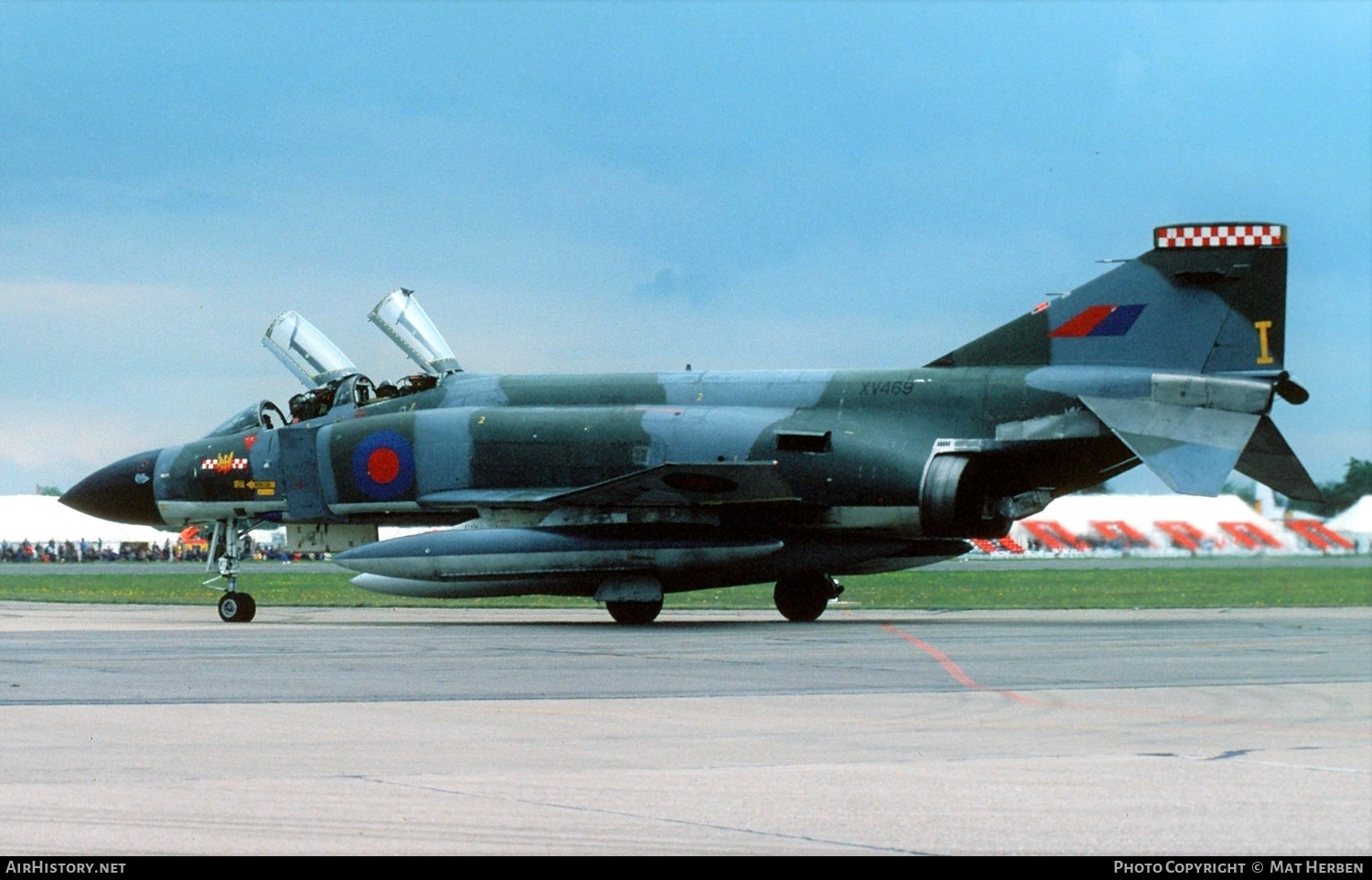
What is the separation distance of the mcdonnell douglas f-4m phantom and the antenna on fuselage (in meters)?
0.51

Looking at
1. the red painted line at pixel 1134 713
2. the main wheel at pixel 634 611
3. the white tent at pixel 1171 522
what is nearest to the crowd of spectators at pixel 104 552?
the white tent at pixel 1171 522

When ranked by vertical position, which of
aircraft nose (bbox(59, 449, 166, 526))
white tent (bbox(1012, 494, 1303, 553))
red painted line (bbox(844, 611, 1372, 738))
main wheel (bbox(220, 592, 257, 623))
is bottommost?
white tent (bbox(1012, 494, 1303, 553))

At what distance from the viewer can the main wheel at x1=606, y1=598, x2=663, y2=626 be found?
86.0 feet

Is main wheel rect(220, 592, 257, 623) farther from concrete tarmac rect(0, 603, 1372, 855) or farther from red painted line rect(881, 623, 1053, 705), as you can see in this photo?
red painted line rect(881, 623, 1053, 705)

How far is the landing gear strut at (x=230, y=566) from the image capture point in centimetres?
2800

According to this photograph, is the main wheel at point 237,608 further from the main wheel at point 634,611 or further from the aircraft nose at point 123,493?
the main wheel at point 634,611

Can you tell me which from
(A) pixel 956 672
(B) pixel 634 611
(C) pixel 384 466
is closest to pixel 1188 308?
(B) pixel 634 611

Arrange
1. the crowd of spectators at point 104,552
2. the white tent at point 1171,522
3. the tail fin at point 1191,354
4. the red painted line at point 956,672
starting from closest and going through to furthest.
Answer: the red painted line at point 956,672, the tail fin at point 1191,354, the white tent at point 1171,522, the crowd of spectators at point 104,552

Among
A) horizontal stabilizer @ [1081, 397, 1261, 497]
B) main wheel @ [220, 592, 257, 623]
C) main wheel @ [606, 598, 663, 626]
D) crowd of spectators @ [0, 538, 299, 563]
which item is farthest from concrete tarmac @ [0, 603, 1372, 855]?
crowd of spectators @ [0, 538, 299, 563]

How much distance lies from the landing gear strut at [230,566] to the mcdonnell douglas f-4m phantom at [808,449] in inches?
3.8
